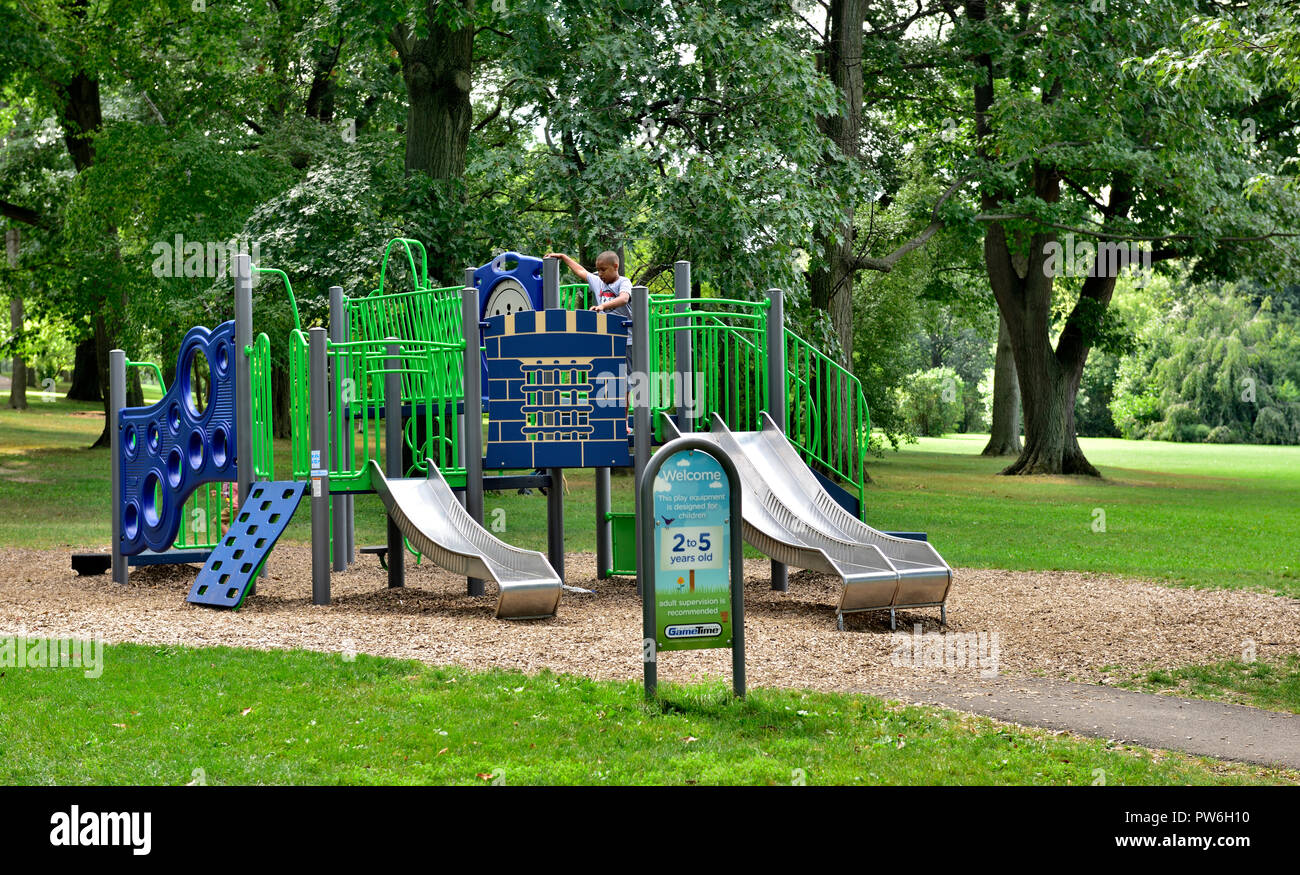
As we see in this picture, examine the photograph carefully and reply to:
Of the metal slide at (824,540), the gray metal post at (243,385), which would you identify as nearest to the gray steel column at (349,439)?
the gray metal post at (243,385)

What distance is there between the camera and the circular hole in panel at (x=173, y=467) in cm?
1188

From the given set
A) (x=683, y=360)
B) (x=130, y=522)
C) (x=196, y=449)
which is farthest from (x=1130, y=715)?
(x=130, y=522)

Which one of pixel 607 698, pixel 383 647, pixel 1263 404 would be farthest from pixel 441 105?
pixel 1263 404

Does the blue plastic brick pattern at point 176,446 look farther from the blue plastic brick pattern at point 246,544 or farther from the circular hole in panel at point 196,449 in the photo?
the blue plastic brick pattern at point 246,544

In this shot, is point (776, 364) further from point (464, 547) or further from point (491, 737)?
point (491, 737)

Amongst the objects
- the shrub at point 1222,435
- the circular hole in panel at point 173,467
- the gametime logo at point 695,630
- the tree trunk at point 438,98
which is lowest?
the gametime logo at point 695,630

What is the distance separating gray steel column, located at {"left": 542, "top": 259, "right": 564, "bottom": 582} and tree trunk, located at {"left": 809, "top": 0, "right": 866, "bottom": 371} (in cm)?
1171

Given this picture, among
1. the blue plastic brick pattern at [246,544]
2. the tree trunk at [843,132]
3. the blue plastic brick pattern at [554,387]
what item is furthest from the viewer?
the tree trunk at [843,132]

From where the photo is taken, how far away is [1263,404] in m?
59.6

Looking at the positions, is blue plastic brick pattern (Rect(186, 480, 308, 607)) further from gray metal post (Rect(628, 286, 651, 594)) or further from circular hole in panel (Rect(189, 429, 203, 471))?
gray metal post (Rect(628, 286, 651, 594))

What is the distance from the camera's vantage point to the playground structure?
9992 mm

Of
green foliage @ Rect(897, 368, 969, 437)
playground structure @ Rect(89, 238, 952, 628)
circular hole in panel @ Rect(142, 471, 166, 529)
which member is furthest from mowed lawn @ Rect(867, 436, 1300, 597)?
green foliage @ Rect(897, 368, 969, 437)

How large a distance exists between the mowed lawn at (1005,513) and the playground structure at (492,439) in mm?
3943
